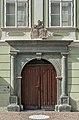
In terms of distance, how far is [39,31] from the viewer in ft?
46.9

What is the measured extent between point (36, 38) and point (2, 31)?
149 centimetres

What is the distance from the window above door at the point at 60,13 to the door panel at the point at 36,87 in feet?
6.18

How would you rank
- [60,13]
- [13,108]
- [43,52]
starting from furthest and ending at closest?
1. [60,13]
2. [43,52]
3. [13,108]

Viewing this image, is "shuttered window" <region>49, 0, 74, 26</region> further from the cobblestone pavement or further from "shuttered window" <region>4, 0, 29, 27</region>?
the cobblestone pavement

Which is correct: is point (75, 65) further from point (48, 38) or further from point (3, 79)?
point (3, 79)

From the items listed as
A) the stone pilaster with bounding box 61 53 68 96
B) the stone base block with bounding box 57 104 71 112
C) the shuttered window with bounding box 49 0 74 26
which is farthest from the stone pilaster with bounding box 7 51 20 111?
the shuttered window with bounding box 49 0 74 26

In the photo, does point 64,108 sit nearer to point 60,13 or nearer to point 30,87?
point 30,87

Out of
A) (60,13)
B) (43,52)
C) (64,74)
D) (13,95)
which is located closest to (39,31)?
(43,52)

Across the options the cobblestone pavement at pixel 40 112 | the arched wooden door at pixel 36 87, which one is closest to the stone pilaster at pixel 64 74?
the arched wooden door at pixel 36 87

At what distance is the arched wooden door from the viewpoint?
14656 millimetres

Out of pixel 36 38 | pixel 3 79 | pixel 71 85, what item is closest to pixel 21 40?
pixel 36 38

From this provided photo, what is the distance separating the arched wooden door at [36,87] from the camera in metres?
14.7

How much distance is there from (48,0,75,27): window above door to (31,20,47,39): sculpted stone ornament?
1.42 ft

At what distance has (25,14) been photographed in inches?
571
